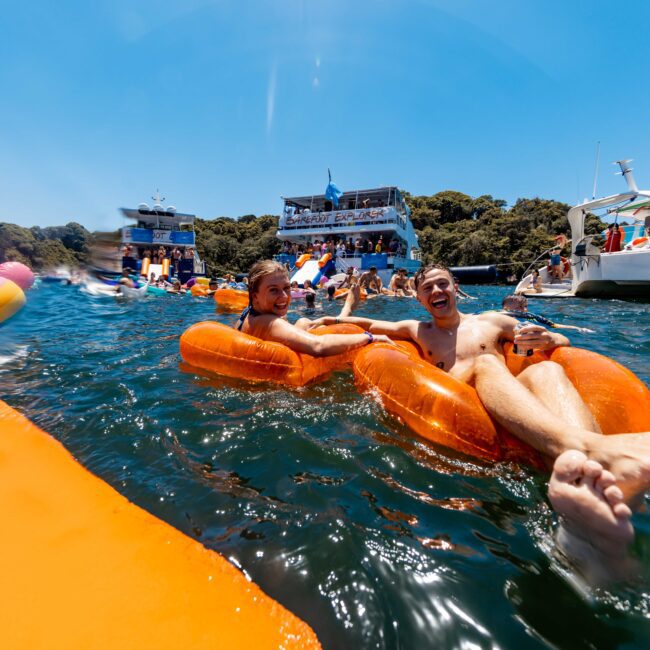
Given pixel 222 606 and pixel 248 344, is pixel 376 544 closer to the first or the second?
pixel 222 606

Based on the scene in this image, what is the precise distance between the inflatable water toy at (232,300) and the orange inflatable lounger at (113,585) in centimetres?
790

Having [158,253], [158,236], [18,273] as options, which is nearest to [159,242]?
[158,236]

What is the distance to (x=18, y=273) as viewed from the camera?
5.26 metres

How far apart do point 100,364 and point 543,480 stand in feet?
13.1

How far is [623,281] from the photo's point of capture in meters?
11.0

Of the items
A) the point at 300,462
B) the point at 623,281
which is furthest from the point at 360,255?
the point at 300,462

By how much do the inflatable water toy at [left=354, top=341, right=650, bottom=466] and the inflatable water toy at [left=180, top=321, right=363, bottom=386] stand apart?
2.59 ft

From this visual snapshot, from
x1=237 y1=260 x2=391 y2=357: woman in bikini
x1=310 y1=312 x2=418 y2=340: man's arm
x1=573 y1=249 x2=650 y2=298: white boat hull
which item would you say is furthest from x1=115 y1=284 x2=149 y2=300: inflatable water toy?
x1=573 y1=249 x2=650 y2=298: white boat hull

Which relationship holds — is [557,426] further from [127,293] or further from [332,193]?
[332,193]

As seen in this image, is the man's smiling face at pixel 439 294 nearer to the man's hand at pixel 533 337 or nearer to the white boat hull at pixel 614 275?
the man's hand at pixel 533 337

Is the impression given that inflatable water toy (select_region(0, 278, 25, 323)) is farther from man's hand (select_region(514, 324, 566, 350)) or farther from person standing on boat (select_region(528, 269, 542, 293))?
person standing on boat (select_region(528, 269, 542, 293))

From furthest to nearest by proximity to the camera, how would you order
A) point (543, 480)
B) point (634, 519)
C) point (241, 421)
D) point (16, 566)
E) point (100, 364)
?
point (100, 364), point (241, 421), point (543, 480), point (634, 519), point (16, 566)

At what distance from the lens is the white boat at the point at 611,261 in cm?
1050

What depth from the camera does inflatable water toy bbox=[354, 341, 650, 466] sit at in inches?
76.2
